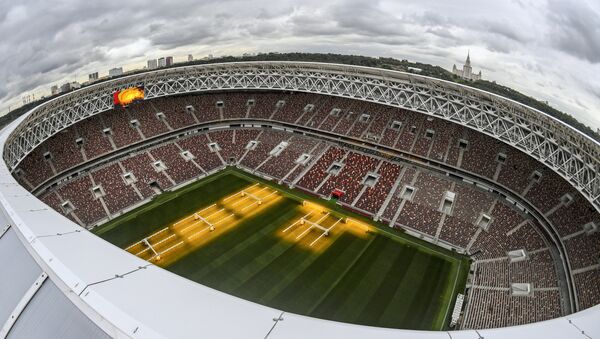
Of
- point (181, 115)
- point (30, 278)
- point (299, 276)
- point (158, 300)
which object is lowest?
point (30, 278)

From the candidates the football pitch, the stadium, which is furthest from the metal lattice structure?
the football pitch

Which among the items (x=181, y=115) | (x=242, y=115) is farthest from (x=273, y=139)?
(x=181, y=115)

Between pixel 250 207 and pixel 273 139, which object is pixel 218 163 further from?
pixel 250 207

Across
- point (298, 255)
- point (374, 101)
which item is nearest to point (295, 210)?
point (298, 255)

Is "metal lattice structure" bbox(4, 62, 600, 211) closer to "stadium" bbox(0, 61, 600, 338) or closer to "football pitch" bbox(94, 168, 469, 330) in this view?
"stadium" bbox(0, 61, 600, 338)

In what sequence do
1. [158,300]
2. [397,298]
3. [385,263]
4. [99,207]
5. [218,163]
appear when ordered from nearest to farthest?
[158,300] → [397,298] → [385,263] → [99,207] → [218,163]

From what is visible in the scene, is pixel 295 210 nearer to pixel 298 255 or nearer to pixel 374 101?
pixel 298 255
